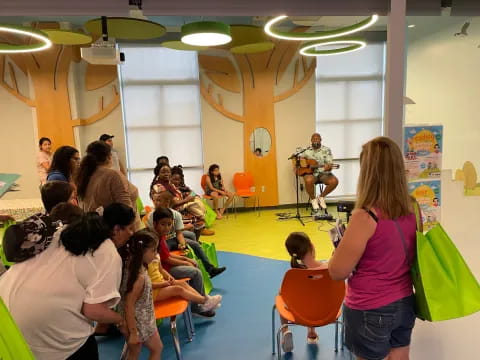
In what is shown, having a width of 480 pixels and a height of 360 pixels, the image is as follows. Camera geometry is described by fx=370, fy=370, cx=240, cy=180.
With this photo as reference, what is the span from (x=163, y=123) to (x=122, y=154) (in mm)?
1016

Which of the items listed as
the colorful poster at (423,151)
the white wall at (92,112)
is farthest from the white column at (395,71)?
the white wall at (92,112)

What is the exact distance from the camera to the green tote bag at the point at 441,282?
156 cm

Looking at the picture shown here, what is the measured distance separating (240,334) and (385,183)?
2.02 m

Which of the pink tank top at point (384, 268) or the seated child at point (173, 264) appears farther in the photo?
the seated child at point (173, 264)

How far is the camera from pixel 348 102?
7.95m

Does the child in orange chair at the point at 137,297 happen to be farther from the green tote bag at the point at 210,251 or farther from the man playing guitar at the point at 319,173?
the man playing guitar at the point at 319,173

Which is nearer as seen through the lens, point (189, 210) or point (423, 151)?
point (423, 151)

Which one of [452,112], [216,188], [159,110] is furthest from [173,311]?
[159,110]

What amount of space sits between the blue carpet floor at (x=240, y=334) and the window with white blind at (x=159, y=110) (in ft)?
13.3

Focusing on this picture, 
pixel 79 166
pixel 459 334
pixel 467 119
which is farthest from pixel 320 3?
pixel 459 334

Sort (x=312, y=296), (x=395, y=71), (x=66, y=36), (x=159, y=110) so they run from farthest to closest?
(x=159, y=110) → (x=66, y=36) → (x=312, y=296) → (x=395, y=71)

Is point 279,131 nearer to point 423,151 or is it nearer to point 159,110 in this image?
point 159,110

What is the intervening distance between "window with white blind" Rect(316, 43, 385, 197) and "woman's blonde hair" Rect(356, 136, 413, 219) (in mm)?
6587

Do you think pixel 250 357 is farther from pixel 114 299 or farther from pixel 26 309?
pixel 26 309
